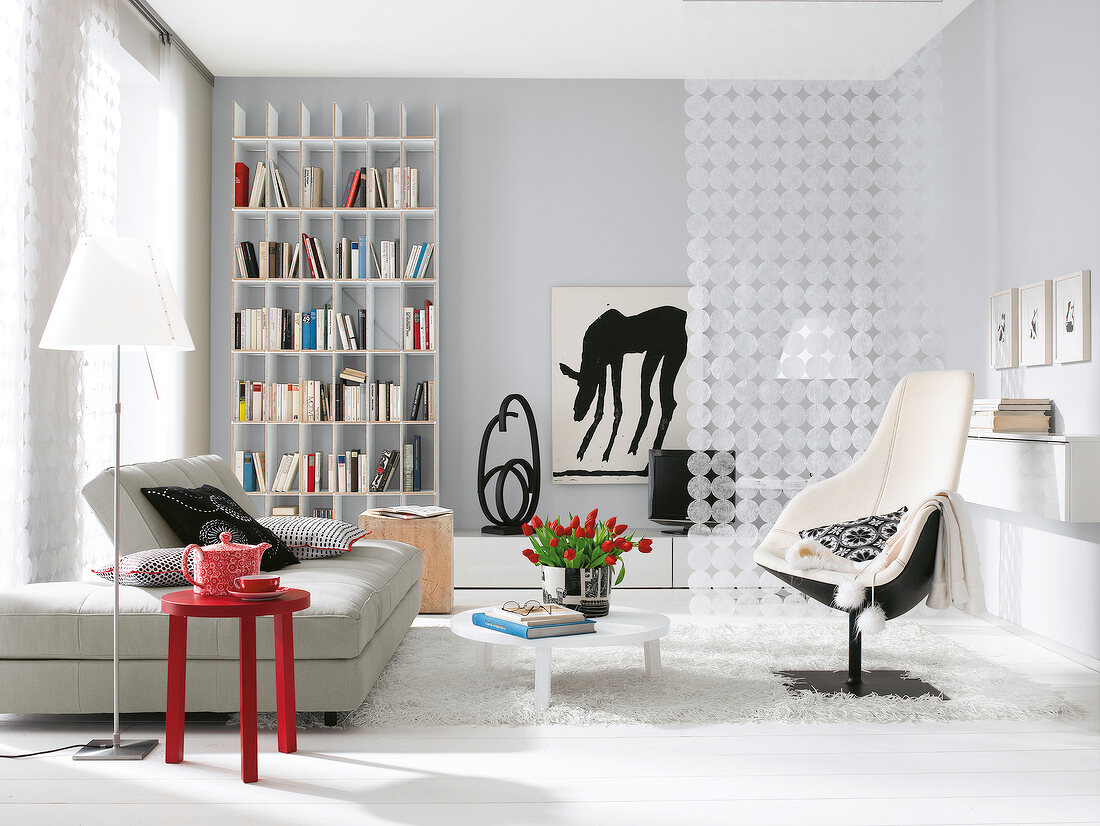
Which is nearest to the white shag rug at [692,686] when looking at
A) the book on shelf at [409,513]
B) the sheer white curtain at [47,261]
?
the book on shelf at [409,513]

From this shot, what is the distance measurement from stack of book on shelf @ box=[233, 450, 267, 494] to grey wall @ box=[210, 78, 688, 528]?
11.5 inches

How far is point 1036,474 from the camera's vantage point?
12.4ft

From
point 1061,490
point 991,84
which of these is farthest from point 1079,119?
point 1061,490

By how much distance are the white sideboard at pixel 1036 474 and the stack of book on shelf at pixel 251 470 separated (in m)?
3.81

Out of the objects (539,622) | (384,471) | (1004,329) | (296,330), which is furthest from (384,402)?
(1004,329)

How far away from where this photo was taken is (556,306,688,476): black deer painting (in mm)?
5824

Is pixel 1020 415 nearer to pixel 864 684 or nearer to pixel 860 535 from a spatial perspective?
pixel 860 535

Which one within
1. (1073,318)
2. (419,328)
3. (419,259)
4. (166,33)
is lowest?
(1073,318)

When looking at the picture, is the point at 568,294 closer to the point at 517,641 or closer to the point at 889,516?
the point at 889,516

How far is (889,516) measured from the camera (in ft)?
11.9

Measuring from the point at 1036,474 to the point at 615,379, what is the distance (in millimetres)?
2613

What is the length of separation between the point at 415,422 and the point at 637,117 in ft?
7.69

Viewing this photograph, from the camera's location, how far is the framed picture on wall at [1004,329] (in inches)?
173

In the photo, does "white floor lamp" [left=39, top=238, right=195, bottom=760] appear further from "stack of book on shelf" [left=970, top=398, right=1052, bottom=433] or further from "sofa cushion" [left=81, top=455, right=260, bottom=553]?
"stack of book on shelf" [left=970, top=398, right=1052, bottom=433]
